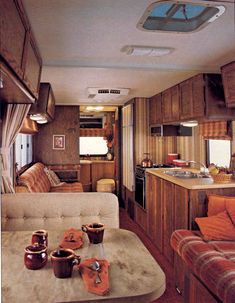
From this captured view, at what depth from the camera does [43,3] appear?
5.41 ft

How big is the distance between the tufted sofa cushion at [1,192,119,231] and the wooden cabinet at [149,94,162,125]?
253cm

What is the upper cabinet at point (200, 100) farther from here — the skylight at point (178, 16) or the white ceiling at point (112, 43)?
the skylight at point (178, 16)

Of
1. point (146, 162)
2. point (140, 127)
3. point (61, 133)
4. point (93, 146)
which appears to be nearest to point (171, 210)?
point (146, 162)

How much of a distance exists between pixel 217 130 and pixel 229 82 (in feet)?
3.50

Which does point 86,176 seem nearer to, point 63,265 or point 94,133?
point 94,133

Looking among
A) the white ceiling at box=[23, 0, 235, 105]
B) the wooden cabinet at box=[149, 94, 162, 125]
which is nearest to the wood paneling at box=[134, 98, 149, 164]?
the wooden cabinet at box=[149, 94, 162, 125]

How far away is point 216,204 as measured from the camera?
2.77 m

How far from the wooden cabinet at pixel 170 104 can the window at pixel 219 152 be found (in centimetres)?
70

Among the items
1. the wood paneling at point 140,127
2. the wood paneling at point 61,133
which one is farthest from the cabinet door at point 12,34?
the wood paneling at point 61,133

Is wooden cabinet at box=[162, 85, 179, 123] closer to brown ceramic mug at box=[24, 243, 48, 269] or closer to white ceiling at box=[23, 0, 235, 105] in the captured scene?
white ceiling at box=[23, 0, 235, 105]

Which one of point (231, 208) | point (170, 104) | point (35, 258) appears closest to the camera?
point (35, 258)

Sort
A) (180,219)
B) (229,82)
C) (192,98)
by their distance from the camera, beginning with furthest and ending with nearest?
1. (192,98)
2. (180,219)
3. (229,82)

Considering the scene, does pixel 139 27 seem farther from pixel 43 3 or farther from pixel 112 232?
pixel 112 232

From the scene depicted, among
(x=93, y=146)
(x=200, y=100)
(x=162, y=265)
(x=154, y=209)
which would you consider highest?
(x=200, y=100)
